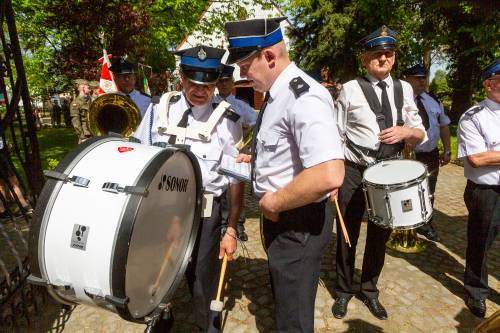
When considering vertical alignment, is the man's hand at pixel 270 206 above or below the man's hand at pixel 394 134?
below

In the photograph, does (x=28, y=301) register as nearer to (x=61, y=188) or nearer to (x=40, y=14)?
(x=61, y=188)

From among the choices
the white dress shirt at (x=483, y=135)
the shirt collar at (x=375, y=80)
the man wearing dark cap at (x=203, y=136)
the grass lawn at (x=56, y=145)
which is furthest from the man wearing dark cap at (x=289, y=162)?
the grass lawn at (x=56, y=145)

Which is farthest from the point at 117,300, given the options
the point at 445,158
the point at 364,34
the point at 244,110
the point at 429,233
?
the point at 364,34

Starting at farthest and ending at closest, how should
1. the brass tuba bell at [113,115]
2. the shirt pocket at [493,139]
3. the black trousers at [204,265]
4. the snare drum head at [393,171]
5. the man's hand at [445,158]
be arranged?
the man's hand at [445,158] → the brass tuba bell at [113,115] → the shirt pocket at [493,139] → the snare drum head at [393,171] → the black trousers at [204,265]

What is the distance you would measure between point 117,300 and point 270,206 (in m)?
0.88

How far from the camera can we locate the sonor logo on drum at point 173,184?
6.29ft

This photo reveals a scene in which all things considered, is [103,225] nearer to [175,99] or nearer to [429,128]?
[175,99]

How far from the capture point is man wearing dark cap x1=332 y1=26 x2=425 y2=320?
293cm

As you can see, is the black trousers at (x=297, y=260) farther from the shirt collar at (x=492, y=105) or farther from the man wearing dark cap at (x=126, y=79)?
the man wearing dark cap at (x=126, y=79)

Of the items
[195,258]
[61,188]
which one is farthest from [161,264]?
[61,188]

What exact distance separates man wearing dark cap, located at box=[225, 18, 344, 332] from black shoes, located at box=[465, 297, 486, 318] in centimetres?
205

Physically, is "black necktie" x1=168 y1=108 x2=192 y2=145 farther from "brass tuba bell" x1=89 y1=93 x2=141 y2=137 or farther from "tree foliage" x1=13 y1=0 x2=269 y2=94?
"tree foliage" x1=13 y1=0 x2=269 y2=94

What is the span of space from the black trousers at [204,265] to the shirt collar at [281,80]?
3.57ft

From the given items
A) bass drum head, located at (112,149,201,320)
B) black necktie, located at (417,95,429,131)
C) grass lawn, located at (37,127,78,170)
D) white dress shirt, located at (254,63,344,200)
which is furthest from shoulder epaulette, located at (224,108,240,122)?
grass lawn, located at (37,127,78,170)
